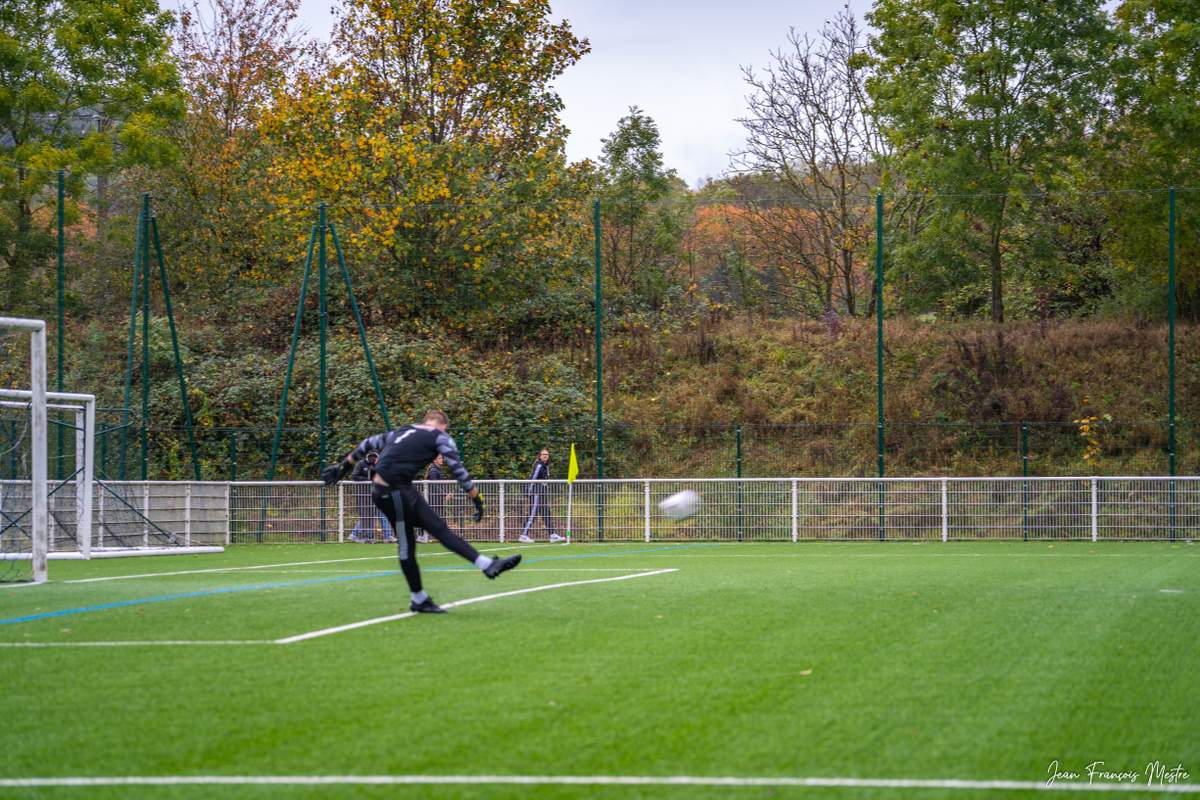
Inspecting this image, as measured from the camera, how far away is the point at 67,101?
3406cm

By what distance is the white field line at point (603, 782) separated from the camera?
5.02m

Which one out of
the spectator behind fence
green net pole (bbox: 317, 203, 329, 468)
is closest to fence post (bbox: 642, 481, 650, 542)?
the spectator behind fence

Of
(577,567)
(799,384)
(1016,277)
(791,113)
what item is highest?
(791,113)

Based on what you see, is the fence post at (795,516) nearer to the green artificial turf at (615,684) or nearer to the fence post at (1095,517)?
the fence post at (1095,517)

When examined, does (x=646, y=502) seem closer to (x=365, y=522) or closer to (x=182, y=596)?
(x=365, y=522)

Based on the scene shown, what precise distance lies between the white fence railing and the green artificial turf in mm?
10601

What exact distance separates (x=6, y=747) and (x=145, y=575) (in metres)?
10.5

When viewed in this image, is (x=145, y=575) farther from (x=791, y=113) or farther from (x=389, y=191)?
(x=791, y=113)

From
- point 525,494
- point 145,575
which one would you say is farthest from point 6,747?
point 525,494

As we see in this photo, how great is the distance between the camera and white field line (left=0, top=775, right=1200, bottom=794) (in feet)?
16.5

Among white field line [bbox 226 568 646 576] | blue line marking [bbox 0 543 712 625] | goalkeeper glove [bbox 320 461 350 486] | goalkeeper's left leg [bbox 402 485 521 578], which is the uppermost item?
goalkeeper glove [bbox 320 461 350 486]

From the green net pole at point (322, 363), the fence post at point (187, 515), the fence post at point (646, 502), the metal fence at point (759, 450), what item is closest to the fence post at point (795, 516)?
the fence post at point (646, 502)

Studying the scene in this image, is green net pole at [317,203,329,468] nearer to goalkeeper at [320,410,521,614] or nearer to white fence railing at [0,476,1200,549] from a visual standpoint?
white fence railing at [0,476,1200,549]

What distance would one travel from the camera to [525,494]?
24703mm
